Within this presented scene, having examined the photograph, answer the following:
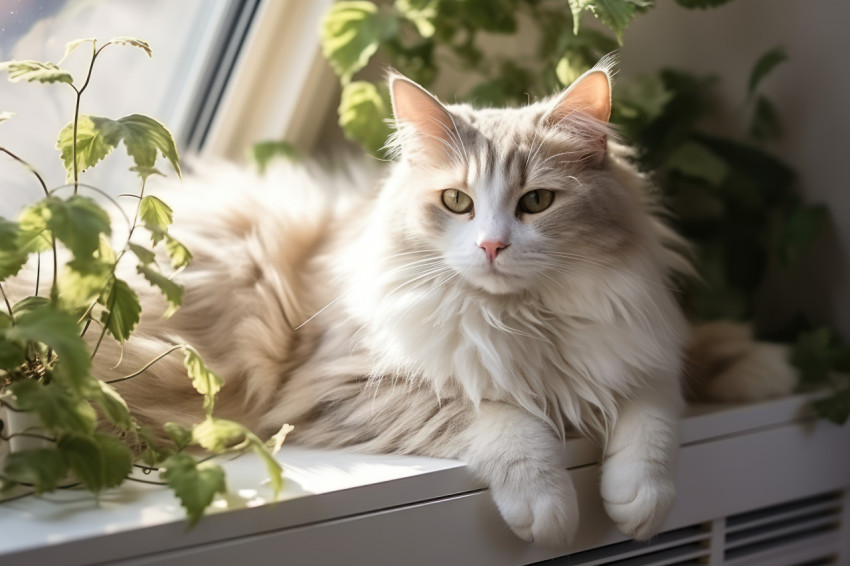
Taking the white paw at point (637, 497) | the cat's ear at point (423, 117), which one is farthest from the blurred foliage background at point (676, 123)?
the white paw at point (637, 497)

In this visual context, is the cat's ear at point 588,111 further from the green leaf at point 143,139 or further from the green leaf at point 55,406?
the green leaf at point 55,406

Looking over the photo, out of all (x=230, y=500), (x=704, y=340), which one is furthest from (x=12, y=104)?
(x=704, y=340)

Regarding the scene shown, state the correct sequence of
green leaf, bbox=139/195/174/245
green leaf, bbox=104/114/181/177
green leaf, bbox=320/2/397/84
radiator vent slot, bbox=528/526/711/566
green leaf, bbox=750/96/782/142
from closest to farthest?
1. green leaf, bbox=104/114/181/177
2. green leaf, bbox=139/195/174/245
3. radiator vent slot, bbox=528/526/711/566
4. green leaf, bbox=320/2/397/84
5. green leaf, bbox=750/96/782/142

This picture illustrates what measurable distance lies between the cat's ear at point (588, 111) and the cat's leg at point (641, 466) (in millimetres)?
442

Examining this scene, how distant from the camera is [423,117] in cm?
134

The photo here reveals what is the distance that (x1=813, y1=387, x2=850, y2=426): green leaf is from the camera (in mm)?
A: 1566

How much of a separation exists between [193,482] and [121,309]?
266mm

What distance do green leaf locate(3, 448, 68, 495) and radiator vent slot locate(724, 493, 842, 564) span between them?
123 cm

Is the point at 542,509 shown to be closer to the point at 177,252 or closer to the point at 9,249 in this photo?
the point at 177,252

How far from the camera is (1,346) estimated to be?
0.99m

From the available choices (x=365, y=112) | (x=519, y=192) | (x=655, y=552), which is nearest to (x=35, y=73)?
(x=519, y=192)

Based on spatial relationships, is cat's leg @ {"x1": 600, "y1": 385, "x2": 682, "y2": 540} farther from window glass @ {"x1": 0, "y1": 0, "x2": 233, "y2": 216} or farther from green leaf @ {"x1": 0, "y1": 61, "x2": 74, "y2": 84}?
window glass @ {"x1": 0, "y1": 0, "x2": 233, "y2": 216}

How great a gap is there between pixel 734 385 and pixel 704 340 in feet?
0.47

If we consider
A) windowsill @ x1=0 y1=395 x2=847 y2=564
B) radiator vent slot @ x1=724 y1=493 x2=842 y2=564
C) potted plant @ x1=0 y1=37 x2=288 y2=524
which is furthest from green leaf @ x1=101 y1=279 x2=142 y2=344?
radiator vent slot @ x1=724 y1=493 x2=842 y2=564
